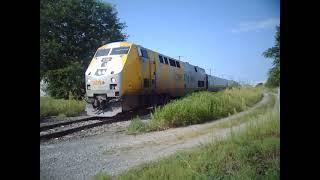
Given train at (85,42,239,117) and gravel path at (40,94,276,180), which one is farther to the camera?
train at (85,42,239,117)

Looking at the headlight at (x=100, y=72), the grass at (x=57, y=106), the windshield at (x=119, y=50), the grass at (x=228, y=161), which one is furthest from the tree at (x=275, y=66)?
the grass at (x=57, y=106)

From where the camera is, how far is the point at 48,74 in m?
3.05

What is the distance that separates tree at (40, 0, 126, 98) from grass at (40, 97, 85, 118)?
118 millimetres

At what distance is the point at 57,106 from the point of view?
139 inches

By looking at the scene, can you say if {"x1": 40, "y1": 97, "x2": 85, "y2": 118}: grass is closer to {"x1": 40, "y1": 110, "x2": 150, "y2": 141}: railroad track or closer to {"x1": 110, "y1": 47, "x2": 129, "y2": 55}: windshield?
{"x1": 40, "y1": 110, "x2": 150, "y2": 141}: railroad track

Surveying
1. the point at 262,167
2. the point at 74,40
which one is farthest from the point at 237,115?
the point at 74,40

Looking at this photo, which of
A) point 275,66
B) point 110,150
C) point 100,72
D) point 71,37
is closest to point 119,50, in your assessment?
point 100,72

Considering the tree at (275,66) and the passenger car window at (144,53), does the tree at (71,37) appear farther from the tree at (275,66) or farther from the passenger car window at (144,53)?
the tree at (275,66)

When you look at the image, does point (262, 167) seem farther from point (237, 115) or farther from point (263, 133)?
point (237, 115)

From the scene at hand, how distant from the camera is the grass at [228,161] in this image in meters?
2.63

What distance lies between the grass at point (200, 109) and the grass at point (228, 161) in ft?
1.39

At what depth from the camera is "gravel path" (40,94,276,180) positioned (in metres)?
2.53

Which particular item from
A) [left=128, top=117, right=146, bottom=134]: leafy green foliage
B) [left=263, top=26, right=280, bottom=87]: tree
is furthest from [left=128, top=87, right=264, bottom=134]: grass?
[left=263, top=26, right=280, bottom=87]: tree
